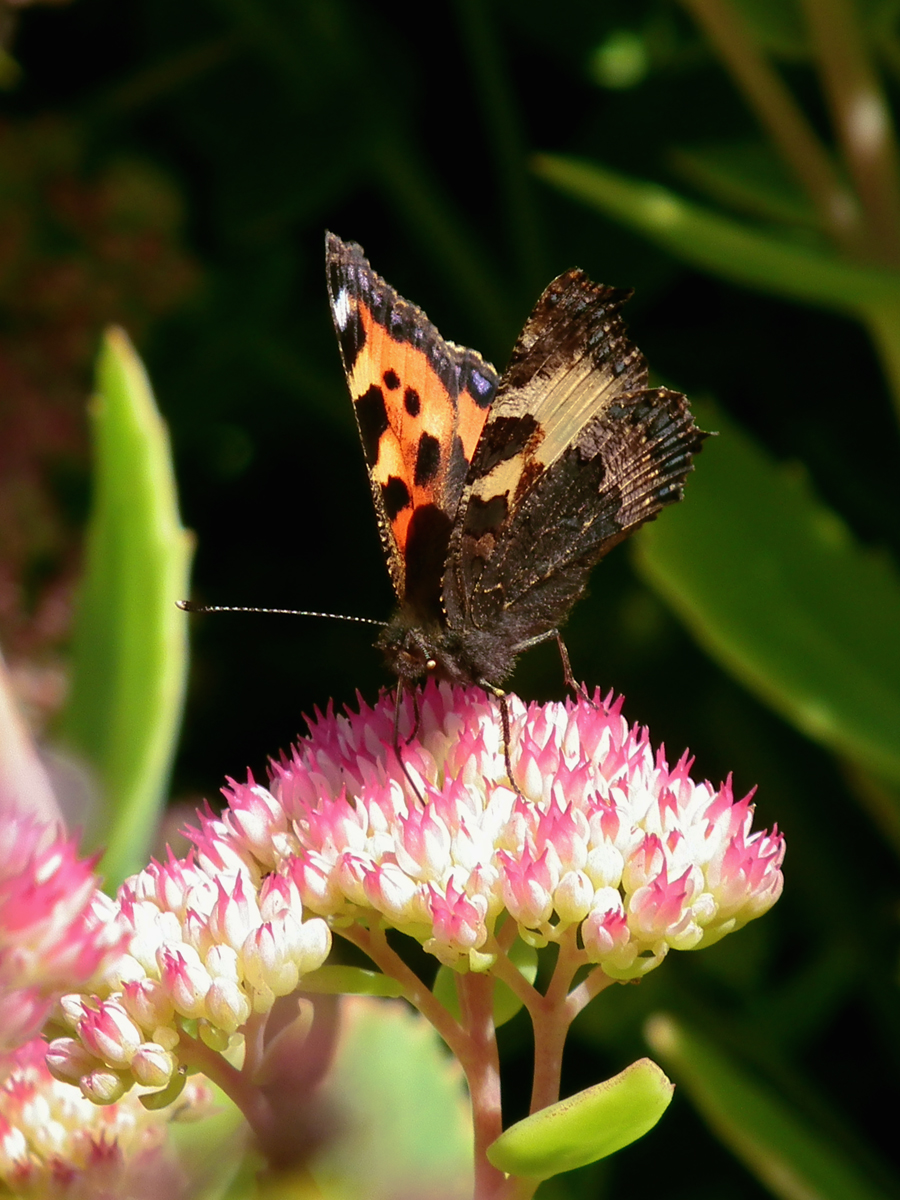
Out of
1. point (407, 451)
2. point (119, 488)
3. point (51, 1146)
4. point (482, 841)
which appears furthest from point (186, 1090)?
point (119, 488)

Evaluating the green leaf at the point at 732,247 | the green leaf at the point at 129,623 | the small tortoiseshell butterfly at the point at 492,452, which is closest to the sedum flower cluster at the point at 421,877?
the small tortoiseshell butterfly at the point at 492,452

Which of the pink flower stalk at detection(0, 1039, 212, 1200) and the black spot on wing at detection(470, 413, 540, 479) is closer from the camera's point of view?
the pink flower stalk at detection(0, 1039, 212, 1200)

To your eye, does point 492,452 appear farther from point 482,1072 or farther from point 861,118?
point 861,118

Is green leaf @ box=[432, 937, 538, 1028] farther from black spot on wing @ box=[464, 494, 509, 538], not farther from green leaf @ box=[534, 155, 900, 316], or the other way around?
green leaf @ box=[534, 155, 900, 316]

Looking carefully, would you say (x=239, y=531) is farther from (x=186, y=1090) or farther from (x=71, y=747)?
(x=186, y=1090)

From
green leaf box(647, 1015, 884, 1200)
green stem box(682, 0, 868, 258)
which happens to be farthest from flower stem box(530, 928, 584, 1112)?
green stem box(682, 0, 868, 258)

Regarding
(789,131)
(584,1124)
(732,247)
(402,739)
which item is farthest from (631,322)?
(584,1124)
